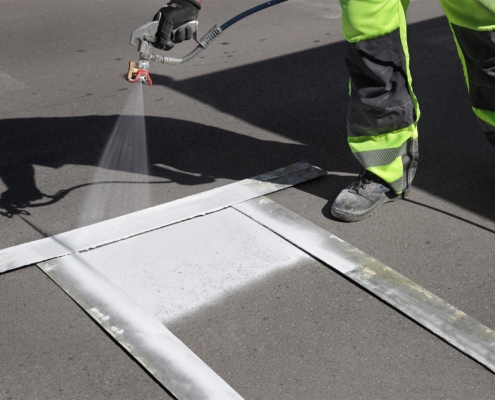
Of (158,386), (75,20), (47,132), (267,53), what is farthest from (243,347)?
(75,20)

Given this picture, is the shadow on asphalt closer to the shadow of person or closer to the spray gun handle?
the shadow of person

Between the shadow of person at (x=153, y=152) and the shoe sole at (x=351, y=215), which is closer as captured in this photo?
the shoe sole at (x=351, y=215)

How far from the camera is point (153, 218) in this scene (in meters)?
3.47

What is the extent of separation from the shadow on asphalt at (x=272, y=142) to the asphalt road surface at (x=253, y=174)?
14mm

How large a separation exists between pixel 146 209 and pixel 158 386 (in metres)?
1.27

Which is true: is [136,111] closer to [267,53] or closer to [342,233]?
[267,53]

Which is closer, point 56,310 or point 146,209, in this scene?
point 56,310

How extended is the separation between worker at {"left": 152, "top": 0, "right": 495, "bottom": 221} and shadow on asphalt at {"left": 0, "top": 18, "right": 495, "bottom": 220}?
24 centimetres

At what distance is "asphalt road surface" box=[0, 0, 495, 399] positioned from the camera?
8.30 ft

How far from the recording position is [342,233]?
3395 millimetres

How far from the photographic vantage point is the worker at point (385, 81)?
3.12 m

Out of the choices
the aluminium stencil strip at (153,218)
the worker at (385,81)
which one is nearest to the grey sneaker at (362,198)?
the worker at (385,81)

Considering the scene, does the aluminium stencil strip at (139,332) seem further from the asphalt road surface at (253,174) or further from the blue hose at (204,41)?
the blue hose at (204,41)

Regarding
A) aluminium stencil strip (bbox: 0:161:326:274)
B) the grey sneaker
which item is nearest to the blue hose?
aluminium stencil strip (bbox: 0:161:326:274)
